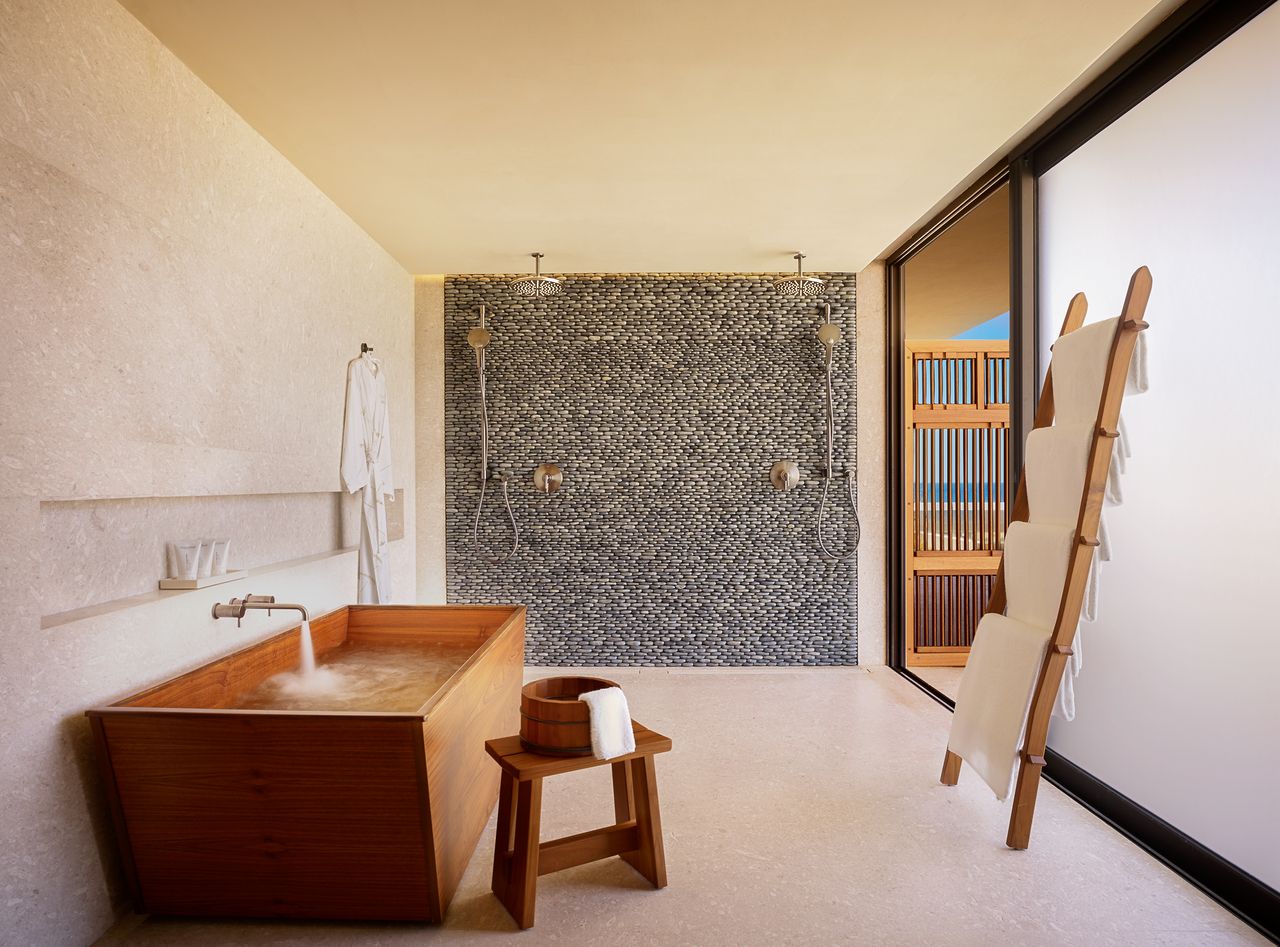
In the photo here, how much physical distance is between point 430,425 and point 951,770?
3.60m

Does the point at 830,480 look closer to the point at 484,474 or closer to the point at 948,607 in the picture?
the point at 948,607

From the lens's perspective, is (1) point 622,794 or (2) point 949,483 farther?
(2) point 949,483

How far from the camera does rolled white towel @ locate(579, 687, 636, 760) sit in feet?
7.18

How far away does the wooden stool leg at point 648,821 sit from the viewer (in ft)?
7.70

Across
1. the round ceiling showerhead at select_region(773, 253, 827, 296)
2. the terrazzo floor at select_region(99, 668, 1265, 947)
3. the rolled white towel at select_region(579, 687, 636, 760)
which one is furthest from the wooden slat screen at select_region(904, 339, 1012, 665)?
the rolled white towel at select_region(579, 687, 636, 760)

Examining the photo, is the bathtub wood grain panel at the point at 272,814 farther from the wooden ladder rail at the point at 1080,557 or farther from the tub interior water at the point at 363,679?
the wooden ladder rail at the point at 1080,557

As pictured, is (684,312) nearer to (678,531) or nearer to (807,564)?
(678,531)

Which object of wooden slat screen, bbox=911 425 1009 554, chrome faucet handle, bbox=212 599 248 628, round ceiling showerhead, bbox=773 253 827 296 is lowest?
chrome faucet handle, bbox=212 599 248 628

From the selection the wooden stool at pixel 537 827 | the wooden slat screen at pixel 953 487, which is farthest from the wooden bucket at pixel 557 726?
the wooden slat screen at pixel 953 487

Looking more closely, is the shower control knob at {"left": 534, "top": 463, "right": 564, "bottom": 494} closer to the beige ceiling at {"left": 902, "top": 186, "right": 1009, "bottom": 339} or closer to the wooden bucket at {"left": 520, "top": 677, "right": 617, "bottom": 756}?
the beige ceiling at {"left": 902, "top": 186, "right": 1009, "bottom": 339}

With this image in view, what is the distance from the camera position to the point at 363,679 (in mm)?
2867

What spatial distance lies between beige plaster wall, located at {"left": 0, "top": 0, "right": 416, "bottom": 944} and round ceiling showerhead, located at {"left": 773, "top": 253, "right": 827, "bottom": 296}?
275 cm

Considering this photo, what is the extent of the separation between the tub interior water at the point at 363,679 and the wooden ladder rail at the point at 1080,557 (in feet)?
6.13

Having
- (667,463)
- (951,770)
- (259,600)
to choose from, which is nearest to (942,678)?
(951,770)
